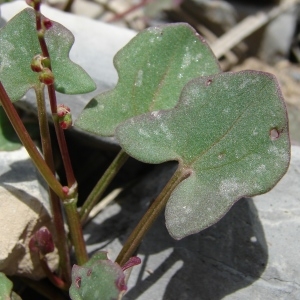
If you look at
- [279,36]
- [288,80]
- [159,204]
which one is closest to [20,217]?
[159,204]

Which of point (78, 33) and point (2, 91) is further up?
point (2, 91)

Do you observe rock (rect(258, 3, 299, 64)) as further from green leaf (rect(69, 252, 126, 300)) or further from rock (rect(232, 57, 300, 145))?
green leaf (rect(69, 252, 126, 300))

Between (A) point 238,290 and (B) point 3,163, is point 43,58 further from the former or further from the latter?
(A) point 238,290

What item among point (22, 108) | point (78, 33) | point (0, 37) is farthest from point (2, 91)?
point (78, 33)

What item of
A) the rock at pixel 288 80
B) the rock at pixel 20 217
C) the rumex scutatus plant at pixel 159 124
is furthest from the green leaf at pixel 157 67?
the rock at pixel 288 80

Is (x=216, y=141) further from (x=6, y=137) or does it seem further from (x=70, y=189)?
(x=6, y=137)

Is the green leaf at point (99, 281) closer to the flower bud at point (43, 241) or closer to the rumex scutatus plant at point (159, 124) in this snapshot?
the rumex scutatus plant at point (159, 124)

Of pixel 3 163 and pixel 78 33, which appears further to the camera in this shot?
pixel 78 33

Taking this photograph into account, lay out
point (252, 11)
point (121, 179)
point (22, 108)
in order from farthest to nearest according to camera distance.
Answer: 1. point (252, 11)
2. point (121, 179)
3. point (22, 108)
